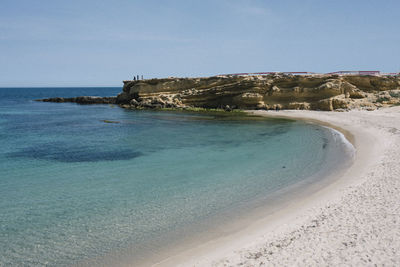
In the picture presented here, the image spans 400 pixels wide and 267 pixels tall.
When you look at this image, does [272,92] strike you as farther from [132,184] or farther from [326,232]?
[326,232]

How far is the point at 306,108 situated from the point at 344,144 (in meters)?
20.1

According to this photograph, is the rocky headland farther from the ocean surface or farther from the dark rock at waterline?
the ocean surface

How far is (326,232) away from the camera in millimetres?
6938

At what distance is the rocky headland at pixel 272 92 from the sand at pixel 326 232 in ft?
87.3

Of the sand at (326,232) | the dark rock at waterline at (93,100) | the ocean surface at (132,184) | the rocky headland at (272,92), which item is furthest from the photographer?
the dark rock at waterline at (93,100)

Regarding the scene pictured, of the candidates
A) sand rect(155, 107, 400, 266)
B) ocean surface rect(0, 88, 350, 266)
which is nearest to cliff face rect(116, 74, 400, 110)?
ocean surface rect(0, 88, 350, 266)

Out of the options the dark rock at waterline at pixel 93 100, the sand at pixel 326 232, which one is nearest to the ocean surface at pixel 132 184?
the sand at pixel 326 232

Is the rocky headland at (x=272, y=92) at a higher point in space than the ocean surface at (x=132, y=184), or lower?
higher

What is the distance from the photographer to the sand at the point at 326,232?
231 inches

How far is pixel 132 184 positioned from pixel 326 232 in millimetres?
7554

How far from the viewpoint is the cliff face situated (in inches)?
1404

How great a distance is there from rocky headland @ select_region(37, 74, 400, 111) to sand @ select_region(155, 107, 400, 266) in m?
26.6

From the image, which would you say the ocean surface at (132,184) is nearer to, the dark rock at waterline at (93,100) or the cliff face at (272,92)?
the cliff face at (272,92)

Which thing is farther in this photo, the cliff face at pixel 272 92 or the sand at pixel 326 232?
the cliff face at pixel 272 92
